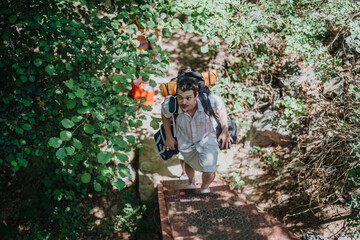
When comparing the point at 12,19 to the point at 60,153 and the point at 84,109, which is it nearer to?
the point at 84,109

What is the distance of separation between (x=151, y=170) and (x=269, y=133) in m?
2.22

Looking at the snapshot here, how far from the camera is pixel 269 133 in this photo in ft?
15.1

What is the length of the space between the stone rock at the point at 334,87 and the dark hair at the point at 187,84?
8.59ft

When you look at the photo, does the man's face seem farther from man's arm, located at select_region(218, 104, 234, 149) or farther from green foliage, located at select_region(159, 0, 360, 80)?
green foliage, located at select_region(159, 0, 360, 80)

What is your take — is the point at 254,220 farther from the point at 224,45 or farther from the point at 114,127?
the point at 224,45

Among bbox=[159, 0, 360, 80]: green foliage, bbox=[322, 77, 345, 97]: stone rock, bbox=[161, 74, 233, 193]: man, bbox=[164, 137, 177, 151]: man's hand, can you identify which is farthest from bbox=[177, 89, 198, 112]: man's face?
bbox=[322, 77, 345, 97]: stone rock

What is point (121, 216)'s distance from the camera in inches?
170

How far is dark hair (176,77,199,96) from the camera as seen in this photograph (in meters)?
2.67

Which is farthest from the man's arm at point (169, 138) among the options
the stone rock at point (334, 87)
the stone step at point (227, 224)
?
the stone rock at point (334, 87)

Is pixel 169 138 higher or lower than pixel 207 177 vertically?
higher

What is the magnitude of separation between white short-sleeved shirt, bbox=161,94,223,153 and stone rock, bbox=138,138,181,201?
67.6 inches

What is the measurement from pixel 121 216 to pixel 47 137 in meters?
2.22

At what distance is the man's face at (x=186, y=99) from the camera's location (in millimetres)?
2690

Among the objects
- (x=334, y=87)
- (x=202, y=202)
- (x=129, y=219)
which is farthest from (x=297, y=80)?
(x=129, y=219)
